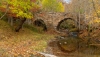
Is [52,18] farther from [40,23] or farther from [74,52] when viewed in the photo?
[74,52]

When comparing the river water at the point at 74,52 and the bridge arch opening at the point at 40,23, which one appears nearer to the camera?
the river water at the point at 74,52

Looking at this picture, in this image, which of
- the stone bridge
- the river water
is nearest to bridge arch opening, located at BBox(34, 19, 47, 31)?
the stone bridge

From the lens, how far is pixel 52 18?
4309 cm

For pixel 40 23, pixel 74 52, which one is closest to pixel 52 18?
pixel 40 23

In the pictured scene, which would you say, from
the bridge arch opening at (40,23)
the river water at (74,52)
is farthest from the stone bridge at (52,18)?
the river water at (74,52)

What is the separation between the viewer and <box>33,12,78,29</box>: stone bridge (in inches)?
1678

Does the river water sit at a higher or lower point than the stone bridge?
lower

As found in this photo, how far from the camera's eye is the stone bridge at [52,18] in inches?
1678

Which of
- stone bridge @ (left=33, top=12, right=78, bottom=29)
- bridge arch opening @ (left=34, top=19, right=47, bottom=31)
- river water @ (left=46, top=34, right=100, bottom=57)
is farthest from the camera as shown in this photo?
bridge arch opening @ (left=34, top=19, right=47, bottom=31)

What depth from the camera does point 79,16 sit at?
41812 mm

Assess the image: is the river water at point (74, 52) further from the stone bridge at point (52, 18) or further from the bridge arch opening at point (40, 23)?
the bridge arch opening at point (40, 23)

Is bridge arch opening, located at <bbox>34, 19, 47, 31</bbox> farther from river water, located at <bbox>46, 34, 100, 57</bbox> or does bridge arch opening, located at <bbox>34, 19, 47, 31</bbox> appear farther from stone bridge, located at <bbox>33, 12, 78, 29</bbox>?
river water, located at <bbox>46, 34, 100, 57</bbox>

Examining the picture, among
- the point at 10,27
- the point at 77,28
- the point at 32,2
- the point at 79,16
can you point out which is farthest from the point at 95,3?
the point at 77,28

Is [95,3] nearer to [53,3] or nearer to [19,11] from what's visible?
[19,11]
